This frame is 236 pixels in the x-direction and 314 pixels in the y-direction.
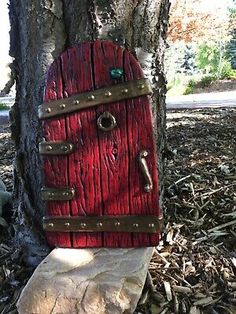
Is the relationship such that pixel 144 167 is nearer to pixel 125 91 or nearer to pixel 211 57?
pixel 125 91

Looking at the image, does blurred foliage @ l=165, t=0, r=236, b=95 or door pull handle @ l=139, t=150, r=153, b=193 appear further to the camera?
blurred foliage @ l=165, t=0, r=236, b=95

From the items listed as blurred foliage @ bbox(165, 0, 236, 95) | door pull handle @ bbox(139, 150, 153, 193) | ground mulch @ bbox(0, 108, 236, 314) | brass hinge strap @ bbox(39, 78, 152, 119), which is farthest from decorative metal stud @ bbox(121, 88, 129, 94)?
blurred foliage @ bbox(165, 0, 236, 95)

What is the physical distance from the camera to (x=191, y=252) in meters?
1.93

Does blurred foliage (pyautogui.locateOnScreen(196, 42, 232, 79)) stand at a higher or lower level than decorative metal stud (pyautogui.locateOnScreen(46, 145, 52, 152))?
lower

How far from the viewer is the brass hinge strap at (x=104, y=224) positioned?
1.63 meters

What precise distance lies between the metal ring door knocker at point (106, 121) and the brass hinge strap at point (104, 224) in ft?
Answer: 1.10

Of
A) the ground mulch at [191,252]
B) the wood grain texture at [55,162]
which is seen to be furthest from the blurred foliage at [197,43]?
the wood grain texture at [55,162]

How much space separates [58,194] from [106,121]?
Result: 1.11 feet

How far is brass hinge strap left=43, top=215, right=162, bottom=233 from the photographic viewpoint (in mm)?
1632

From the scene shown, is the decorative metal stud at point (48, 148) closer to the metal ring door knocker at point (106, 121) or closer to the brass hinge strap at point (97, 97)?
the brass hinge strap at point (97, 97)

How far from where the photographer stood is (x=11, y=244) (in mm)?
2148

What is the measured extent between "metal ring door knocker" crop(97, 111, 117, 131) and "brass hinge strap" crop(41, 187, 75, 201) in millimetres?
272

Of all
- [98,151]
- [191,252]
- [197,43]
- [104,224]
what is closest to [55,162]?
[98,151]

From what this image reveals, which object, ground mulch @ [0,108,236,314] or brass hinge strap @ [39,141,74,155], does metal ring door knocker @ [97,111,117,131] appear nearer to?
brass hinge strap @ [39,141,74,155]
